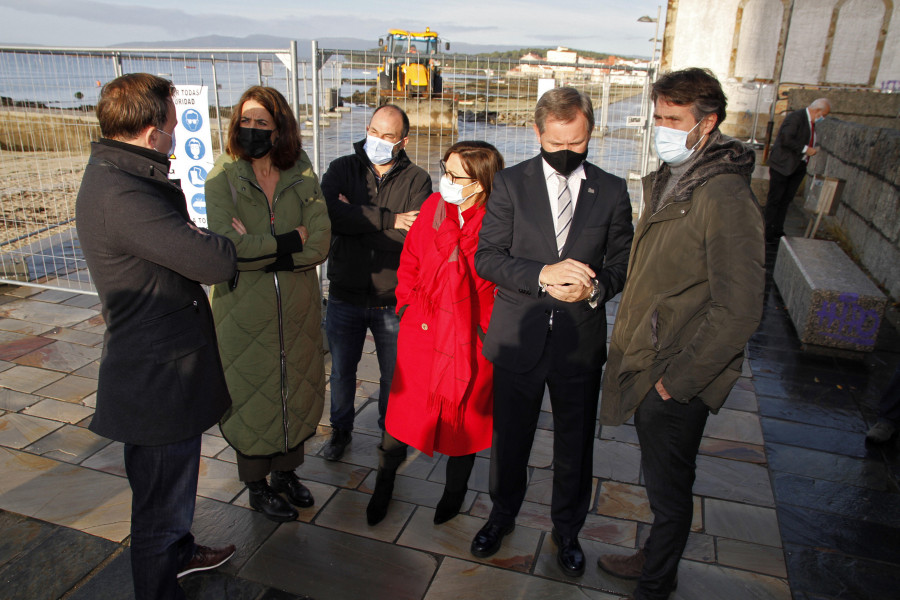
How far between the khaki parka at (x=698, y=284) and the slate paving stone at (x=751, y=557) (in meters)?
1.06

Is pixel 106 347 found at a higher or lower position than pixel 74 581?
higher

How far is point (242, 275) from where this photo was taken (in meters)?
2.75

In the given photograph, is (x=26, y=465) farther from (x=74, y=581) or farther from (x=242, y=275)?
(x=242, y=275)

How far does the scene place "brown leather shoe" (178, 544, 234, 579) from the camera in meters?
2.58

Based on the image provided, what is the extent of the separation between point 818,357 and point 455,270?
4.05 meters

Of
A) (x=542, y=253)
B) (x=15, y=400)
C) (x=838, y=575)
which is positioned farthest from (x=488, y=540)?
(x=15, y=400)

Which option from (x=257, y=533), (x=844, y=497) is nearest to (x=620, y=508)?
(x=844, y=497)

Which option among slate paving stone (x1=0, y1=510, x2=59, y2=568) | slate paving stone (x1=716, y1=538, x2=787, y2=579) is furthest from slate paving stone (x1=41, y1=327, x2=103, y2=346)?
slate paving stone (x1=716, y1=538, x2=787, y2=579)

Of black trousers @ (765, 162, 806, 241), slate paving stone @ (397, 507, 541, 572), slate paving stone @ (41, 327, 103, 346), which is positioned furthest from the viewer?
black trousers @ (765, 162, 806, 241)

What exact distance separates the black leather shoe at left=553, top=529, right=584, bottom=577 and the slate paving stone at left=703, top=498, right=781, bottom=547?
0.75 metres

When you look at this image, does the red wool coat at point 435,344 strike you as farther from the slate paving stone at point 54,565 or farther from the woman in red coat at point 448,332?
the slate paving stone at point 54,565

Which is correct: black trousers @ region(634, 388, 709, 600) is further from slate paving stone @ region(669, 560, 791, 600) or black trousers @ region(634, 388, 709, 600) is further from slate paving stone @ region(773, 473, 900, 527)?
slate paving stone @ region(773, 473, 900, 527)

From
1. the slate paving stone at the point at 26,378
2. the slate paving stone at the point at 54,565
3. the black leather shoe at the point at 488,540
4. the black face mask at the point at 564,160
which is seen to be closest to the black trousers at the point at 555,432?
the black leather shoe at the point at 488,540

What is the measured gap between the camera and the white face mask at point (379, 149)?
329 cm
